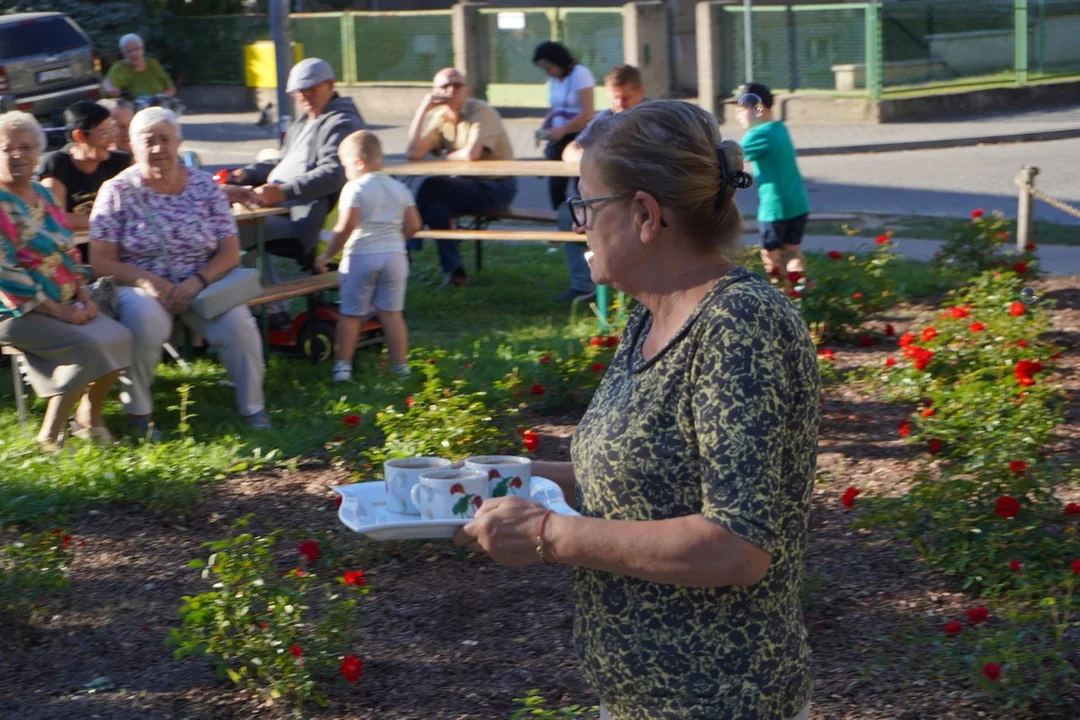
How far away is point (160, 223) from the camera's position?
22.5 feet

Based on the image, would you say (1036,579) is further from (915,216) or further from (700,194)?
(915,216)

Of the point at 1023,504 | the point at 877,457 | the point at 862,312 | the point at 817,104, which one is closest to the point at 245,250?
the point at 862,312

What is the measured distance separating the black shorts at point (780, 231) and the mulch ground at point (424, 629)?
132 inches

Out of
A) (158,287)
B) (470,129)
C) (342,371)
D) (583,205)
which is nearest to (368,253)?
(342,371)

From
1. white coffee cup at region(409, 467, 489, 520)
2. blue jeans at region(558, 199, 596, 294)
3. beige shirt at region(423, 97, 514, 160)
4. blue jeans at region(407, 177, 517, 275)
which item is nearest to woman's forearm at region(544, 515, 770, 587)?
white coffee cup at region(409, 467, 489, 520)

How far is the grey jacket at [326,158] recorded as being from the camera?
8438 mm

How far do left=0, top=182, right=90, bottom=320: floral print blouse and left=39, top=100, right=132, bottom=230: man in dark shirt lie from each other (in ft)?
4.54

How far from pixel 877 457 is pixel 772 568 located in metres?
3.90

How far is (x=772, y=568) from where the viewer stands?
2.07 metres

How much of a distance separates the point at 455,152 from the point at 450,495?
8.39m

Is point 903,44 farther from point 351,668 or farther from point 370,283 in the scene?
point 351,668

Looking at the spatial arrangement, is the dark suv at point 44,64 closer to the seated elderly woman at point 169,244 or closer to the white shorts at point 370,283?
the white shorts at point 370,283

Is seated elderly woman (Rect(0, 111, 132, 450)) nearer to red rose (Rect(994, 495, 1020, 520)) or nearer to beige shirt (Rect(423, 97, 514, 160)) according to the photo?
red rose (Rect(994, 495, 1020, 520))

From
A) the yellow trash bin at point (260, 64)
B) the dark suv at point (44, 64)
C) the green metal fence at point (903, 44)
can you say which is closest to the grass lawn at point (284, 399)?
the green metal fence at point (903, 44)
